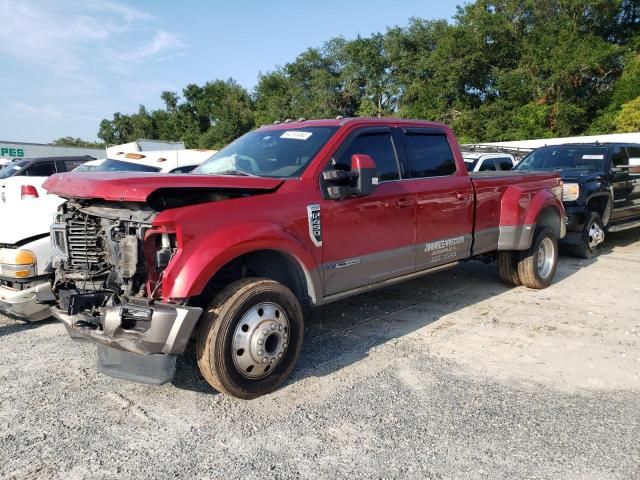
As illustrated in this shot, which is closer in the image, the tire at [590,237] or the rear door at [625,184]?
the tire at [590,237]

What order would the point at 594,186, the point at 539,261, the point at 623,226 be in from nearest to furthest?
the point at 539,261 → the point at 594,186 → the point at 623,226

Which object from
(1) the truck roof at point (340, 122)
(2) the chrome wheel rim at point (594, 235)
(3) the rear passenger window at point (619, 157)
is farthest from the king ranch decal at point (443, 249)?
(3) the rear passenger window at point (619, 157)

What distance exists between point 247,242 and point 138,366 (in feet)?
3.50

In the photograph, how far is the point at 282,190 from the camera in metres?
3.87

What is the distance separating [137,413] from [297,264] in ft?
4.98

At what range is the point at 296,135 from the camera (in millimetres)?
4625

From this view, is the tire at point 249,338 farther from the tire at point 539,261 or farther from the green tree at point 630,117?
the green tree at point 630,117

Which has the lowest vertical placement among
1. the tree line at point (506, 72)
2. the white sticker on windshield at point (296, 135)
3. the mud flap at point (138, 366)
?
the mud flap at point (138, 366)

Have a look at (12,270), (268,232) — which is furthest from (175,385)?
(12,270)

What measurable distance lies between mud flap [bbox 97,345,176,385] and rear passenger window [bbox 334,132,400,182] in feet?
7.13

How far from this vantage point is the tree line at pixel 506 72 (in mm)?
31594

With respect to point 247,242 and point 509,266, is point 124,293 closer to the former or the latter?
point 247,242

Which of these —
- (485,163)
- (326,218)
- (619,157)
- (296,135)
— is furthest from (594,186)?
(326,218)

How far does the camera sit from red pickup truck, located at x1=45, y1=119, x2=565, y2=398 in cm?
328
